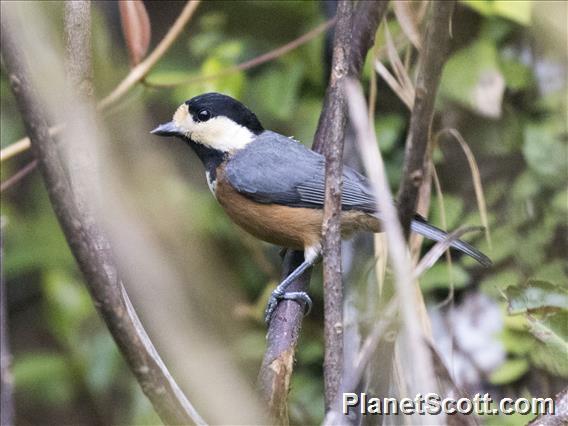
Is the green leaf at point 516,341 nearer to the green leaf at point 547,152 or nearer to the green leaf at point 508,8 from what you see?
the green leaf at point 547,152

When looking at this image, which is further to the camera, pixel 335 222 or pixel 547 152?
pixel 547 152

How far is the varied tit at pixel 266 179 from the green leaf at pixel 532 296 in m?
0.68

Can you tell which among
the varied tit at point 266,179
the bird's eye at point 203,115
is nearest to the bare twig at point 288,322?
the varied tit at point 266,179

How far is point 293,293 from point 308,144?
1047 millimetres

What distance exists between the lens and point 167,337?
4.33ft

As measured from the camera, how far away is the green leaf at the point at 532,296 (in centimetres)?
179

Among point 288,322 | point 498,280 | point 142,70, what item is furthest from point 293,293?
point 498,280

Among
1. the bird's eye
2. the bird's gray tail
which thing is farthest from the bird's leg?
the bird's eye

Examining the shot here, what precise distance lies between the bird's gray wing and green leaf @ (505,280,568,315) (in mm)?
689

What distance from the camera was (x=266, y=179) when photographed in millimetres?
2541

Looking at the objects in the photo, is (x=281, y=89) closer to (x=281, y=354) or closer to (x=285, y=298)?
(x=285, y=298)

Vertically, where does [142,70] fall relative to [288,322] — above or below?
above

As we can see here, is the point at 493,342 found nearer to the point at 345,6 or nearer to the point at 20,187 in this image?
the point at 345,6

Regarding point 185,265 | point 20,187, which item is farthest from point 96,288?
point 20,187
